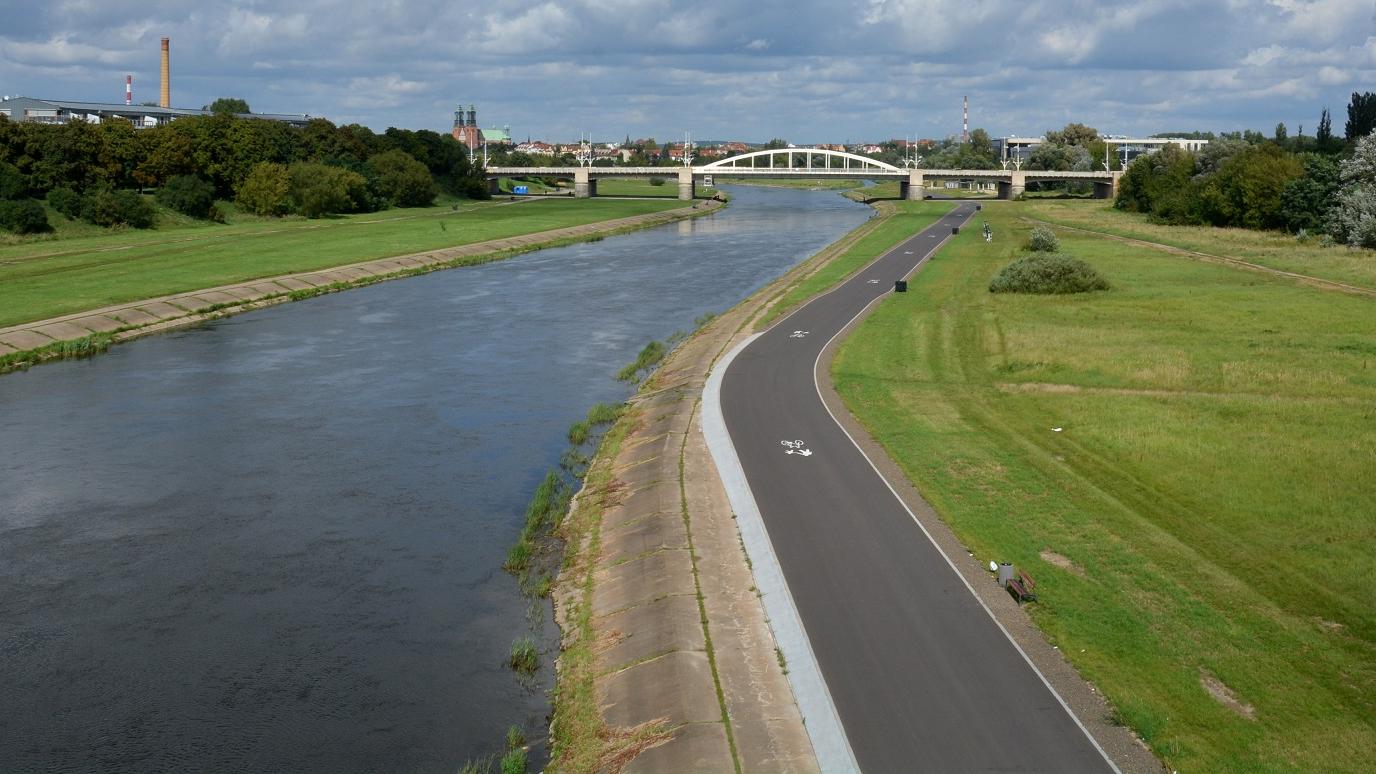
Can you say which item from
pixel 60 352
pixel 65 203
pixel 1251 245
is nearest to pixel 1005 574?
pixel 60 352

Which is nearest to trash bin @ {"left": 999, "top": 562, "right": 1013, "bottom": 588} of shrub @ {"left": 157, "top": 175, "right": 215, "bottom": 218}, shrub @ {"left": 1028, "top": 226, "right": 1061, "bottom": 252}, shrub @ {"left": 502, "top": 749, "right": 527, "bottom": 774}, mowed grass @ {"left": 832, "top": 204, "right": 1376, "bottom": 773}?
mowed grass @ {"left": 832, "top": 204, "right": 1376, "bottom": 773}

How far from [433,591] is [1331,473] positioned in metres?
23.9

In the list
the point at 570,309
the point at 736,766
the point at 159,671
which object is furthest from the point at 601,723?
the point at 570,309

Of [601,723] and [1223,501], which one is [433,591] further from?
[1223,501]

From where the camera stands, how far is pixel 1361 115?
16712 centimetres

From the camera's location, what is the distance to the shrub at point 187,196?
11756cm

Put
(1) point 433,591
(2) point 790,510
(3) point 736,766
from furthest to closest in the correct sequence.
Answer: (2) point 790,510 < (1) point 433,591 < (3) point 736,766

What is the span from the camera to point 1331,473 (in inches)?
1324

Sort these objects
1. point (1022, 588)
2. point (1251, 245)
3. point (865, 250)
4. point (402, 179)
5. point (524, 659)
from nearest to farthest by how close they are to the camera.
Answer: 1. point (524, 659)
2. point (1022, 588)
3. point (1251, 245)
4. point (865, 250)
5. point (402, 179)

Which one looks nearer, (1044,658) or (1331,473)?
(1044,658)

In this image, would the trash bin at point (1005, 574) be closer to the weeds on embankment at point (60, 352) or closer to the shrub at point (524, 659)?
the shrub at point (524, 659)

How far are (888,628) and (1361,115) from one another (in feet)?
568

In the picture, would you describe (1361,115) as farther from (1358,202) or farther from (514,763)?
(514,763)

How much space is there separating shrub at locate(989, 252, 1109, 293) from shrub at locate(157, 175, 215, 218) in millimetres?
79455
